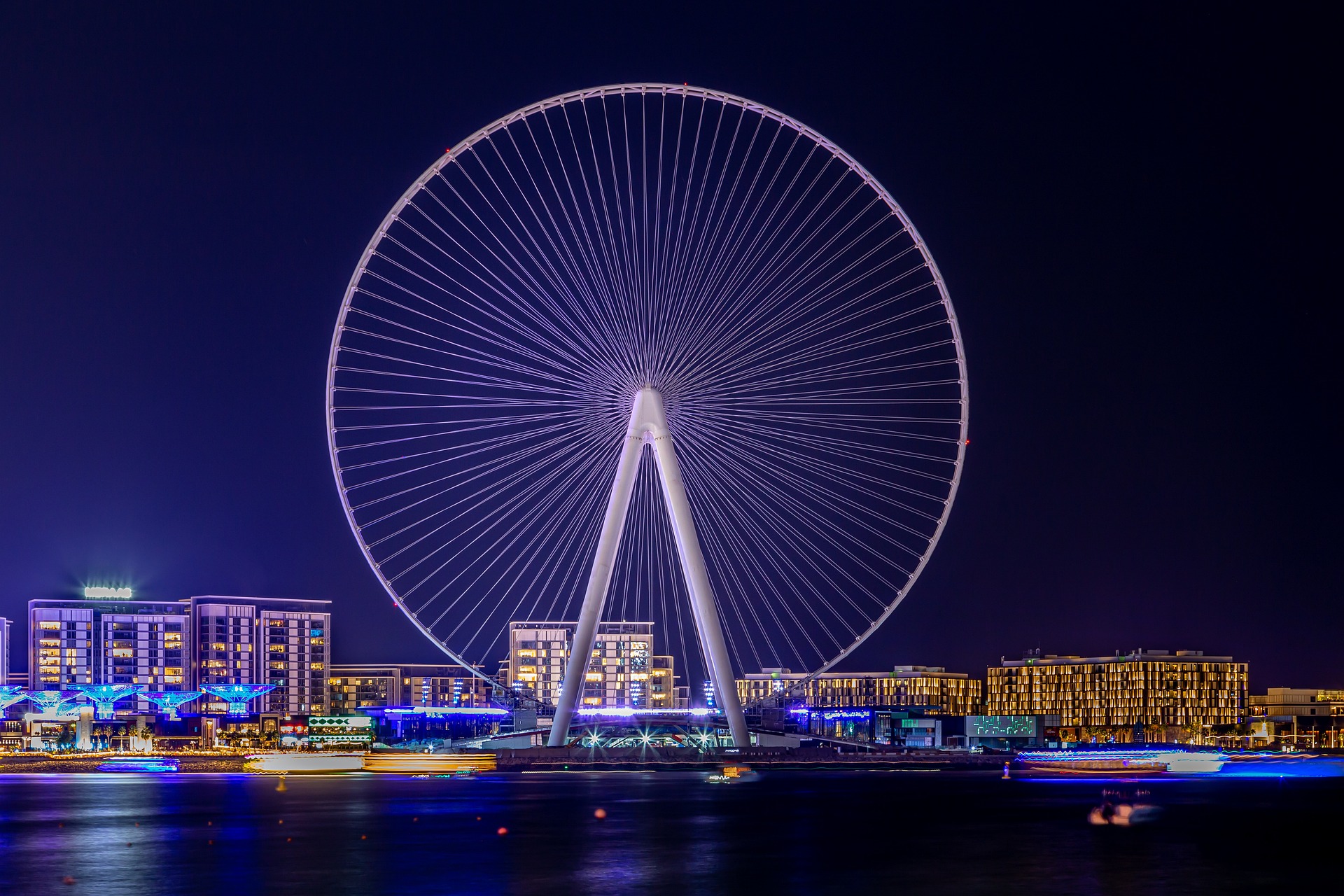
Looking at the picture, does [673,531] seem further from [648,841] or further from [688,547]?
[648,841]

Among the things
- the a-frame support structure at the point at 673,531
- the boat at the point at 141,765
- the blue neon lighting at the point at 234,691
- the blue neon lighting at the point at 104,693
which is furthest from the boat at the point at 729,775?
the blue neon lighting at the point at 234,691

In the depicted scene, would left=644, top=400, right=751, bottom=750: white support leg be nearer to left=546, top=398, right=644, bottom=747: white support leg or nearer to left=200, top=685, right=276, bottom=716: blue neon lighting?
left=546, top=398, right=644, bottom=747: white support leg

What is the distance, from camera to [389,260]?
69.8 m

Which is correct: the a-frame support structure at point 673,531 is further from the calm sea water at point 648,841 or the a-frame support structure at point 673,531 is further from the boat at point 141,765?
the boat at point 141,765

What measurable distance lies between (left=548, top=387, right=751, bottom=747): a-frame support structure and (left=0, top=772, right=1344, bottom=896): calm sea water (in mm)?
7801

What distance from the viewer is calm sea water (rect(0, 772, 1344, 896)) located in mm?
44188

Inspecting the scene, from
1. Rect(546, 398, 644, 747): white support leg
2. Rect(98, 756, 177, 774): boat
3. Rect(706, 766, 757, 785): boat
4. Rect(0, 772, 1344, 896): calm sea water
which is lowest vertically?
Rect(98, 756, 177, 774): boat

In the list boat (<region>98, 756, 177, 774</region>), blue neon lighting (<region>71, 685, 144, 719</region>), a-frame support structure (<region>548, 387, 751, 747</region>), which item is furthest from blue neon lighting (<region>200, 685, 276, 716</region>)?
a-frame support structure (<region>548, 387, 751, 747</region>)

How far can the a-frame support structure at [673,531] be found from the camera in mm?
Answer: 87250

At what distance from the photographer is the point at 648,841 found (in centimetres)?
5619

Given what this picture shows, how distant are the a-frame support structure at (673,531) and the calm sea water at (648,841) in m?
7.80

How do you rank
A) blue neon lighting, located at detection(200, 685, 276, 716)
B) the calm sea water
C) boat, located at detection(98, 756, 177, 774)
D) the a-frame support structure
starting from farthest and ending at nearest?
blue neon lighting, located at detection(200, 685, 276, 716) → boat, located at detection(98, 756, 177, 774) → the a-frame support structure → the calm sea water

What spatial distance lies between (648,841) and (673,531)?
36200 millimetres

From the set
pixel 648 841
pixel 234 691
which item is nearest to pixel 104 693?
pixel 234 691
